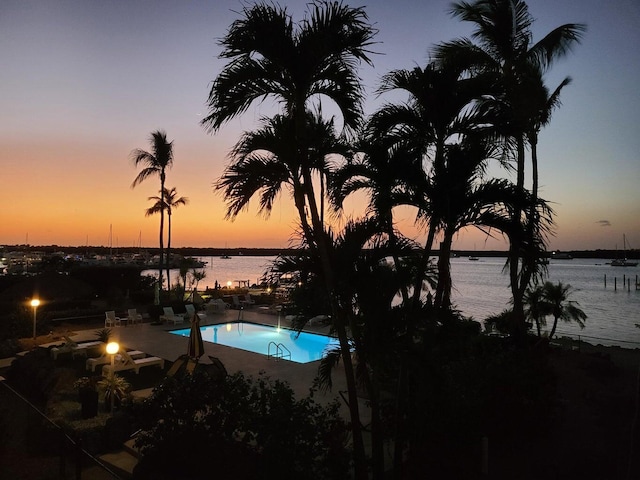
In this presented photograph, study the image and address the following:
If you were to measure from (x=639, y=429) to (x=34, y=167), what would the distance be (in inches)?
A: 849

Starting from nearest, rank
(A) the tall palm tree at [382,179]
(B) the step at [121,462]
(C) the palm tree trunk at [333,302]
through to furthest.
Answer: (C) the palm tree trunk at [333,302]
(A) the tall palm tree at [382,179]
(B) the step at [121,462]

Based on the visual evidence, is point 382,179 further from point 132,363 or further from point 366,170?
point 132,363

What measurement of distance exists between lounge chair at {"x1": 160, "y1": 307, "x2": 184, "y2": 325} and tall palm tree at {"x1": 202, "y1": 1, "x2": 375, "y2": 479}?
14312 millimetres

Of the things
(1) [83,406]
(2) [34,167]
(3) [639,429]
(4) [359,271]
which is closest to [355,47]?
(4) [359,271]

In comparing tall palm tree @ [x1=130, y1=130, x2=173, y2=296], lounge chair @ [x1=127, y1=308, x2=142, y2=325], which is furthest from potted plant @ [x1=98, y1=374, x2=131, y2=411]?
tall palm tree @ [x1=130, y1=130, x2=173, y2=296]

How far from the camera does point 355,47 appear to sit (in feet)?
13.3

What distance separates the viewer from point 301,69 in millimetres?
3959

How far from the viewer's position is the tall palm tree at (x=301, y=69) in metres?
3.83

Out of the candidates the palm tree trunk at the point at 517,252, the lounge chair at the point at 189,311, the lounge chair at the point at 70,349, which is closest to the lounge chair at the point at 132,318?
the lounge chair at the point at 189,311

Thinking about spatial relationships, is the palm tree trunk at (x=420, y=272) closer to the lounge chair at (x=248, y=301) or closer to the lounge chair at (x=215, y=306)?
the lounge chair at (x=215, y=306)

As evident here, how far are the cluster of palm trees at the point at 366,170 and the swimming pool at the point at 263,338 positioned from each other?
10.3m

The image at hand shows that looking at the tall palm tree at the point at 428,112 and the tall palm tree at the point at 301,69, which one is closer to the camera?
the tall palm tree at the point at 301,69

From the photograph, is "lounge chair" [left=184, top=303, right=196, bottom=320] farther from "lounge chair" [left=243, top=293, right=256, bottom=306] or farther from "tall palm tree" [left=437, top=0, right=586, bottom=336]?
"tall palm tree" [left=437, top=0, right=586, bottom=336]

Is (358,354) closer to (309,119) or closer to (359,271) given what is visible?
(359,271)
